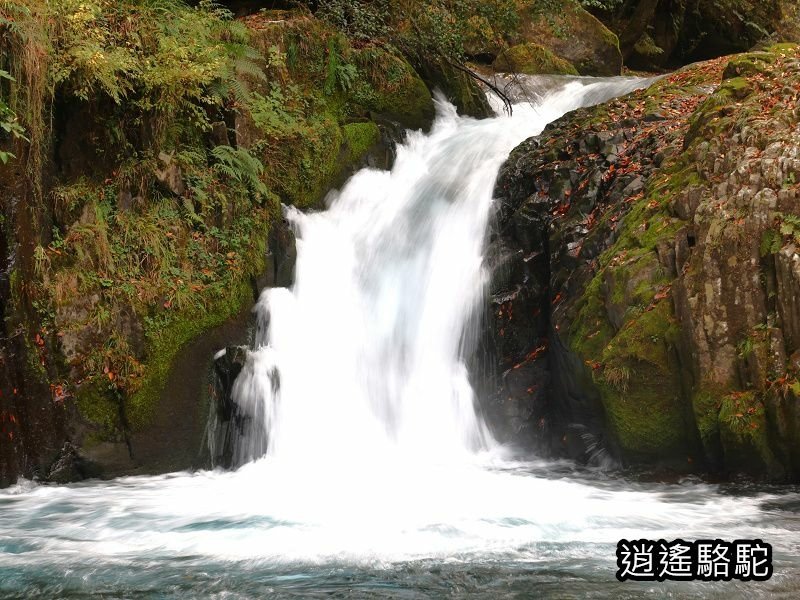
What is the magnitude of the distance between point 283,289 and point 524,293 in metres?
2.67

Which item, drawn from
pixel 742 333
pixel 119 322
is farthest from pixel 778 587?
pixel 119 322

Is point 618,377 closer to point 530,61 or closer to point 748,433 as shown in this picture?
point 748,433

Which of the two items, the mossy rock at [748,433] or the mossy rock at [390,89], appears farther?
the mossy rock at [390,89]

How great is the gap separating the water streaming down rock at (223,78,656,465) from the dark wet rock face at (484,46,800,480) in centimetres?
A: 46

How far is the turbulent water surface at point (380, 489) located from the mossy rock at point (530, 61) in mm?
3892

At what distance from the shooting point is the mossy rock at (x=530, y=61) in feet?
50.7

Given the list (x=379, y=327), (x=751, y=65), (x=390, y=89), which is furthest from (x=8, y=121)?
(x=751, y=65)

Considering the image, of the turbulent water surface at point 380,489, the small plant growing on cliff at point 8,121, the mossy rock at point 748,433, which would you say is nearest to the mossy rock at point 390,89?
the turbulent water surface at point 380,489

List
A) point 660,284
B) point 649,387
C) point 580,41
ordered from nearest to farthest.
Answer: point 649,387 < point 660,284 < point 580,41

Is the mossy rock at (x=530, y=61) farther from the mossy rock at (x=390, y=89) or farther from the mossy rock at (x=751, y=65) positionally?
the mossy rock at (x=751, y=65)

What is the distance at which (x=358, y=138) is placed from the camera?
11039mm

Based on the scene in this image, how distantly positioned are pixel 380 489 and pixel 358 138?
5567mm

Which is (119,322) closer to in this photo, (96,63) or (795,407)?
(96,63)

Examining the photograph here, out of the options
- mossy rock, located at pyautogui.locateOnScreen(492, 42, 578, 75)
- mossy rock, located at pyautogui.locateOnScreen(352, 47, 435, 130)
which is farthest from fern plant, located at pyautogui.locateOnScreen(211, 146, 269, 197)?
mossy rock, located at pyautogui.locateOnScreen(492, 42, 578, 75)
